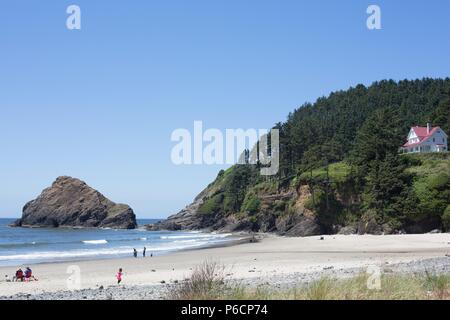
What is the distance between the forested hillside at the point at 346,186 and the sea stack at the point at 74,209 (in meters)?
30.7

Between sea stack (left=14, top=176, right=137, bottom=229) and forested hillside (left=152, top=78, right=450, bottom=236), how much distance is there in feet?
101

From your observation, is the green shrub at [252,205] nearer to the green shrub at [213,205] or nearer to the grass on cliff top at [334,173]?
the grass on cliff top at [334,173]

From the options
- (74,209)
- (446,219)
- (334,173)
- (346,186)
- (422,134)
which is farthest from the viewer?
(74,209)

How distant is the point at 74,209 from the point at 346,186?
97324 millimetres

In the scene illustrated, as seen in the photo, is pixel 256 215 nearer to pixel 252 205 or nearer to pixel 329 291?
pixel 252 205

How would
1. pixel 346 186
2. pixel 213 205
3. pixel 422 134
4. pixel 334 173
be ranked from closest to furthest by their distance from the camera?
pixel 346 186
pixel 334 173
pixel 422 134
pixel 213 205

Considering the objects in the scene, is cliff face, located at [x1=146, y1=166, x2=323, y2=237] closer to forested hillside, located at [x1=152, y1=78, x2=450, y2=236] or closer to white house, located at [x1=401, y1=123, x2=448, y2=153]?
forested hillside, located at [x1=152, y1=78, x2=450, y2=236]

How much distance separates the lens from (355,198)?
219 feet

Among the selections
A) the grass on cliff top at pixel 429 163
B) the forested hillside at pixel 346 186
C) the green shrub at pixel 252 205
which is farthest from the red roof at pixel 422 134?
the green shrub at pixel 252 205

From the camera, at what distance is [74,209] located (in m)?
142
